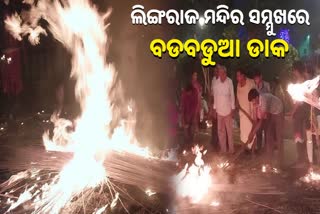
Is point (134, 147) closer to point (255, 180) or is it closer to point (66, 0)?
point (255, 180)

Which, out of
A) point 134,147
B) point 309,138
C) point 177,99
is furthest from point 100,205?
point 177,99

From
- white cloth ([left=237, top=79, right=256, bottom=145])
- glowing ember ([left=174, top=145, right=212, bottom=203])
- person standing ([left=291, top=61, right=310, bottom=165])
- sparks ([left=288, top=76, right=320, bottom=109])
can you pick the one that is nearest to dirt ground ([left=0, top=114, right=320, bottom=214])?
glowing ember ([left=174, top=145, right=212, bottom=203])

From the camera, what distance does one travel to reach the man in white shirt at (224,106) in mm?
9859

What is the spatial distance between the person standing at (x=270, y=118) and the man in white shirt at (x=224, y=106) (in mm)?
838

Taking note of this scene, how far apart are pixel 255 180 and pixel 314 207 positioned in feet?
5.27

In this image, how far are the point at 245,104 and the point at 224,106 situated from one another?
0.51 metres

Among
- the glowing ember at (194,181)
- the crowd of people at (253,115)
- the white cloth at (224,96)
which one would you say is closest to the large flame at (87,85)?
the glowing ember at (194,181)

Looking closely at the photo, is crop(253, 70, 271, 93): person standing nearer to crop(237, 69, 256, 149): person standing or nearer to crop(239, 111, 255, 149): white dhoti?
crop(237, 69, 256, 149): person standing

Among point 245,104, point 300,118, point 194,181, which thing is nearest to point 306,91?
point 300,118

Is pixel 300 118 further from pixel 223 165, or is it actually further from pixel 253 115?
pixel 223 165

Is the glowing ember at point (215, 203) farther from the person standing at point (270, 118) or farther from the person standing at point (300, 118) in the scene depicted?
the person standing at point (300, 118)

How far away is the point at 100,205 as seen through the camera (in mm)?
6027

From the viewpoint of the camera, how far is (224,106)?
9.91m

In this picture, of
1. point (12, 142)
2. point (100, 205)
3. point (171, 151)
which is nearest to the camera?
point (100, 205)
